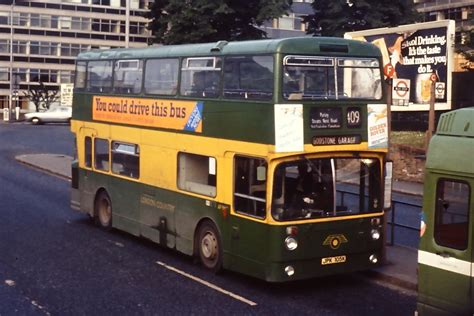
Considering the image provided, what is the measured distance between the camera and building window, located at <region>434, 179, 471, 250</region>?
8.08 m

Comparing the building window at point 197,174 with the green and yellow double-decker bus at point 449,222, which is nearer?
the green and yellow double-decker bus at point 449,222

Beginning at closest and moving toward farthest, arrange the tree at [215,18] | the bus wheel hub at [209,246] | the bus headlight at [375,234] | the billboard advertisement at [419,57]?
1. the bus headlight at [375,234]
2. the bus wheel hub at [209,246]
3. the billboard advertisement at [419,57]
4. the tree at [215,18]

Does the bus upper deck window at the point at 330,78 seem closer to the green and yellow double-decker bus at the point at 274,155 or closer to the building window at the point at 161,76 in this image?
the green and yellow double-decker bus at the point at 274,155

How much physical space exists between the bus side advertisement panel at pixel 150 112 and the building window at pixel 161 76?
0.23 m

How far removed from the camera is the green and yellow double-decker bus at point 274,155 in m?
11.2

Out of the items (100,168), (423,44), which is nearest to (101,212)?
(100,168)

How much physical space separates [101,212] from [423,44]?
61.0 feet

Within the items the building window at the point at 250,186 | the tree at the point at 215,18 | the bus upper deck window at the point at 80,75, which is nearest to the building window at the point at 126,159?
the bus upper deck window at the point at 80,75

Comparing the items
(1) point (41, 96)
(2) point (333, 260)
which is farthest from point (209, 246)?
(1) point (41, 96)

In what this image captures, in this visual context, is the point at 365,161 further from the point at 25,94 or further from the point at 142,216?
the point at 25,94

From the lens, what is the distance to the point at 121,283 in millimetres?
12188

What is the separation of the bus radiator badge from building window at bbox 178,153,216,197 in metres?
2.23

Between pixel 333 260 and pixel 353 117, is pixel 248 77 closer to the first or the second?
pixel 353 117

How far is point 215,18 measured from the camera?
36.7 meters
